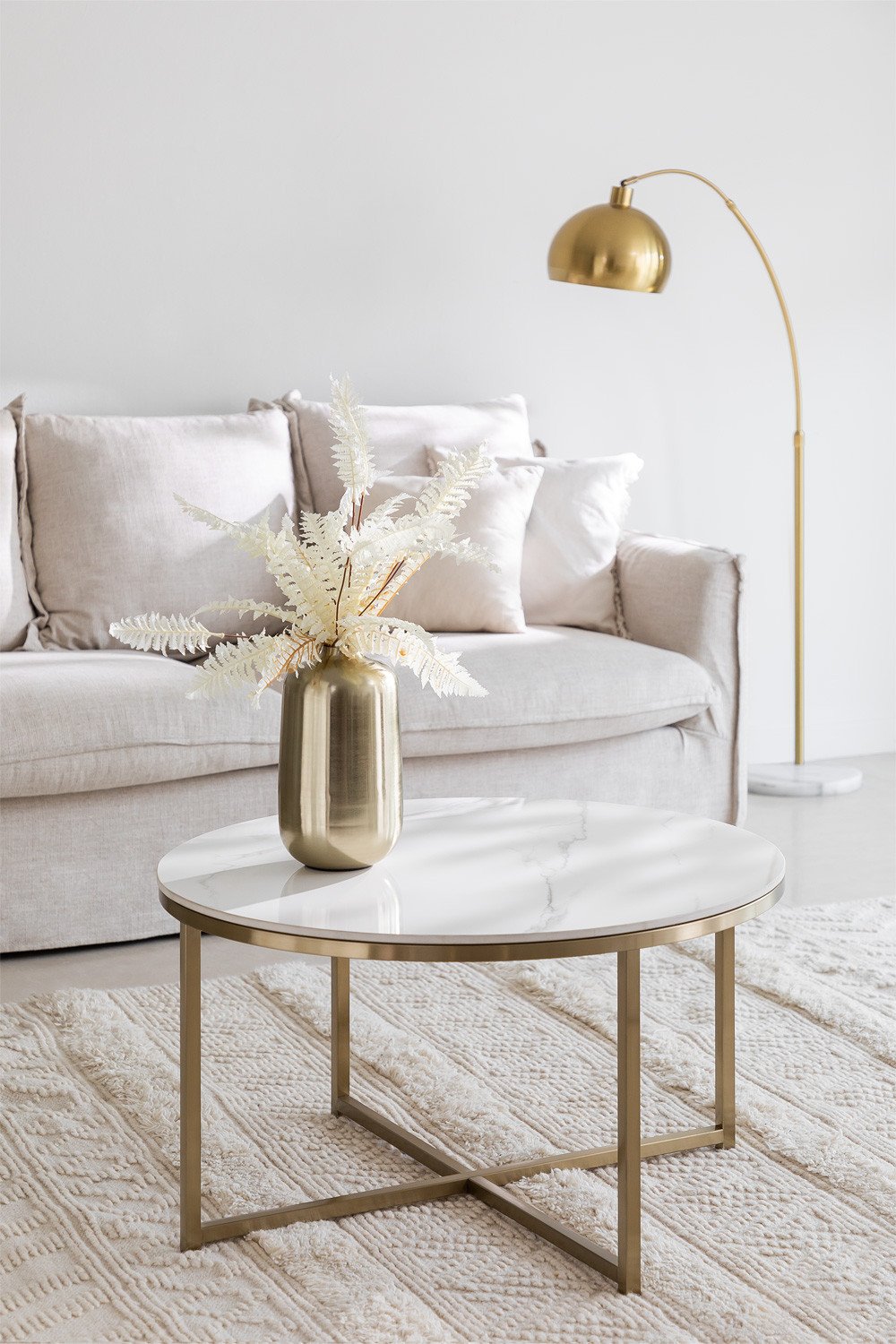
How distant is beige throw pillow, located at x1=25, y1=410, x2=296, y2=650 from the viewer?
10.3 feet

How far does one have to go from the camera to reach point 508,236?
13.1ft

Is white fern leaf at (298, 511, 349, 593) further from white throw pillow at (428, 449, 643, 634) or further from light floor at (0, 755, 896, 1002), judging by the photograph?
white throw pillow at (428, 449, 643, 634)

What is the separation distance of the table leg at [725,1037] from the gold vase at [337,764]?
1.55 ft

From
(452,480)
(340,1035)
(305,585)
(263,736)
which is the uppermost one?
(452,480)

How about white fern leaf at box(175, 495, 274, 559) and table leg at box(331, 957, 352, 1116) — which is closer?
white fern leaf at box(175, 495, 274, 559)

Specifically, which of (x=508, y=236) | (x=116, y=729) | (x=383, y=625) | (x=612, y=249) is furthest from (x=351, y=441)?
(x=508, y=236)

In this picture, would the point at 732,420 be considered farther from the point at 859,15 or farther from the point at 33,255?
the point at 33,255

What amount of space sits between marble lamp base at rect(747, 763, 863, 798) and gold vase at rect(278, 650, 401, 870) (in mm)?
2525

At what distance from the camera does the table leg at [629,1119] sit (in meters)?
1.48

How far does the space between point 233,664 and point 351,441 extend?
11.1 inches

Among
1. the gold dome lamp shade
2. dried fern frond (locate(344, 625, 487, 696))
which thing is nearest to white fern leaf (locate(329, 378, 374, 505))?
dried fern frond (locate(344, 625, 487, 696))

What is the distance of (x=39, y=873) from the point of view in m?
2.60

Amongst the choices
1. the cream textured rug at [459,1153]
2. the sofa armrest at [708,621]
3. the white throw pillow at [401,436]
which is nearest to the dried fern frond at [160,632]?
the cream textured rug at [459,1153]

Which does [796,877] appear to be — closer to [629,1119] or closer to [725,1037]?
[725,1037]
